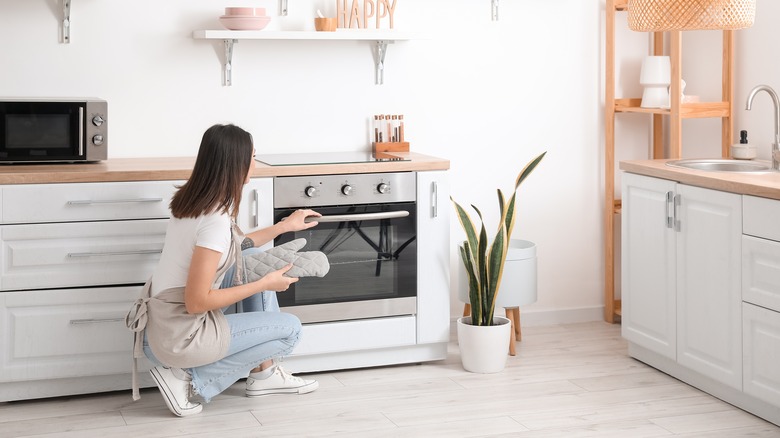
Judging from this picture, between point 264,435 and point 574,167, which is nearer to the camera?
point 264,435

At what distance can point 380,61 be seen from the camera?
4211mm

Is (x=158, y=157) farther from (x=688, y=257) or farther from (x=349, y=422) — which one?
(x=688, y=257)

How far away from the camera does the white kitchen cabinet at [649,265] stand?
Result: 143 inches

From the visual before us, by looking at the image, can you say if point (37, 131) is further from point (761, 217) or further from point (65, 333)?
point (761, 217)

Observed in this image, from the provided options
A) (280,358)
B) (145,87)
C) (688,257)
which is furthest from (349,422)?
(145,87)

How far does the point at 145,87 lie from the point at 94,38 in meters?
0.27

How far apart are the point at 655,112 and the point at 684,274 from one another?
99cm

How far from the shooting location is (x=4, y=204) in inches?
131

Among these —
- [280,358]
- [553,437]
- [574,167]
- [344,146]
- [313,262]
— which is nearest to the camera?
[553,437]

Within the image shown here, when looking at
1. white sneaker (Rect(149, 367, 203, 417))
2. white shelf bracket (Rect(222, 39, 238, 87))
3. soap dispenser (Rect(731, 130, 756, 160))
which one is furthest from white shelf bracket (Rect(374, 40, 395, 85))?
white sneaker (Rect(149, 367, 203, 417))

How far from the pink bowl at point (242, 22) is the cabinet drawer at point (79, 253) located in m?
0.85

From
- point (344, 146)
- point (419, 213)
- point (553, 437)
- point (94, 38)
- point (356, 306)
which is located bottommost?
point (553, 437)

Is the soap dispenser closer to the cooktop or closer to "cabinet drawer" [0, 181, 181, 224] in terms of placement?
the cooktop

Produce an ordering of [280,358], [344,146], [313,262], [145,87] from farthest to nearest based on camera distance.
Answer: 1. [344,146]
2. [145,87]
3. [280,358]
4. [313,262]
